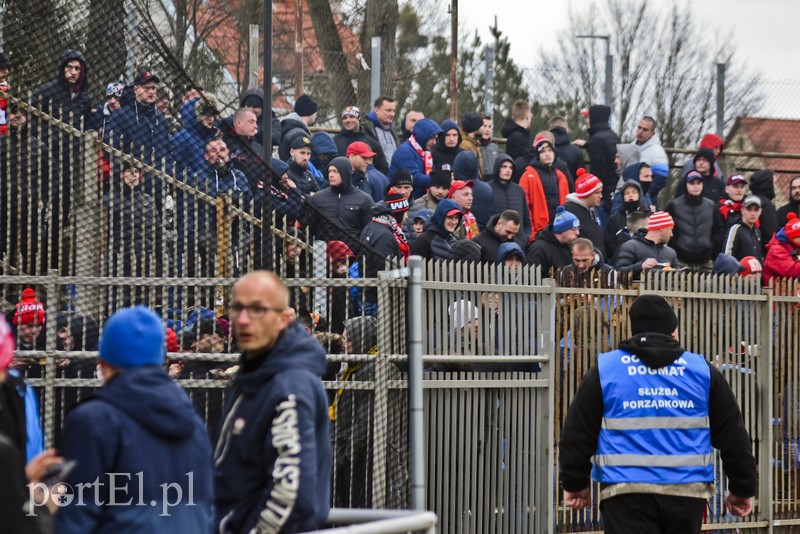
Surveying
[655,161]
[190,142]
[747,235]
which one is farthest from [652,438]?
[655,161]

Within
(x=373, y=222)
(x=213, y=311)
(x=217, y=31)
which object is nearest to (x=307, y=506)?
(x=213, y=311)

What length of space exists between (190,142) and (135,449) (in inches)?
147

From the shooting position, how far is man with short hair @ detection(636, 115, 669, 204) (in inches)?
685

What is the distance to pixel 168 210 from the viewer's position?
25.8 ft

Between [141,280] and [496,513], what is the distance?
116 inches

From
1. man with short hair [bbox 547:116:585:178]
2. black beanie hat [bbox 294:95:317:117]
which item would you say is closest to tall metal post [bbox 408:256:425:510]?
black beanie hat [bbox 294:95:317:117]

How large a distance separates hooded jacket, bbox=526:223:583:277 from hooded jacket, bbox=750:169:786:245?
15.6 feet

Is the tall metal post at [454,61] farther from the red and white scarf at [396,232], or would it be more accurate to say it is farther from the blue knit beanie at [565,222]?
the red and white scarf at [396,232]

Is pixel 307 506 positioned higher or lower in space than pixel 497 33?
lower

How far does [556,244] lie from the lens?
12.3m

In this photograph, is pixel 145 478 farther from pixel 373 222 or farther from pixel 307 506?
pixel 373 222

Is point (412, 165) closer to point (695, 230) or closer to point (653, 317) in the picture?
point (695, 230)

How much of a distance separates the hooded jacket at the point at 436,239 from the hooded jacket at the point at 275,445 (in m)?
6.39

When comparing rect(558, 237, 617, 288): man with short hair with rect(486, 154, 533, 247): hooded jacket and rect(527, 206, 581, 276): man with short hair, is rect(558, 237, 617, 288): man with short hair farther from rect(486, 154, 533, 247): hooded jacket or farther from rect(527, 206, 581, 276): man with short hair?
rect(486, 154, 533, 247): hooded jacket
